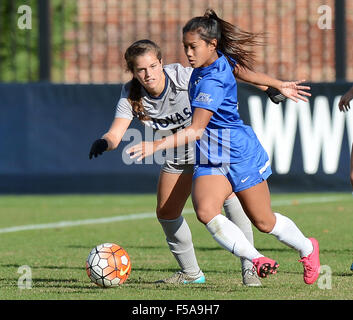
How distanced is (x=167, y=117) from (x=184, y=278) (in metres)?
1.33

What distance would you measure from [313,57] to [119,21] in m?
3.64

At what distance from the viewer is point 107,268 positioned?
740 cm

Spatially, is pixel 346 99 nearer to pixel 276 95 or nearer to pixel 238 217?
pixel 276 95

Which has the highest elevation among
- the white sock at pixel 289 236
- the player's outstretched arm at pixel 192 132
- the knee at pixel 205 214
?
the player's outstretched arm at pixel 192 132

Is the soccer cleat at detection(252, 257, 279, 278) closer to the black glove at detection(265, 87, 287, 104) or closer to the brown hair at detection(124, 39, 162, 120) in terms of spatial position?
the black glove at detection(265, 87, 287, 104)

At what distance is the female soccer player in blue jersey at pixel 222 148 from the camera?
6.81 metres

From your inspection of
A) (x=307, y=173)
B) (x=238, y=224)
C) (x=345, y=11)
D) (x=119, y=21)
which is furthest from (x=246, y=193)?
(x=119, y=21)

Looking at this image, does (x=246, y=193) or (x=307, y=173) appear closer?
(x=246, y=193)

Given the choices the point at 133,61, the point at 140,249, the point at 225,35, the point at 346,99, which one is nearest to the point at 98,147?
the point at 133,61

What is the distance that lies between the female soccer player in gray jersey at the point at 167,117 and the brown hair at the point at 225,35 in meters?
0.42

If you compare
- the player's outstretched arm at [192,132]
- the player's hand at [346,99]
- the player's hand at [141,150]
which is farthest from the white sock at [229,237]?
the player's hand at [346,99]

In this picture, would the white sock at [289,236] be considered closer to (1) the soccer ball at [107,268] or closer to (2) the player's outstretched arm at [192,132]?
(2) the player's outstretched arm at [192,132]
